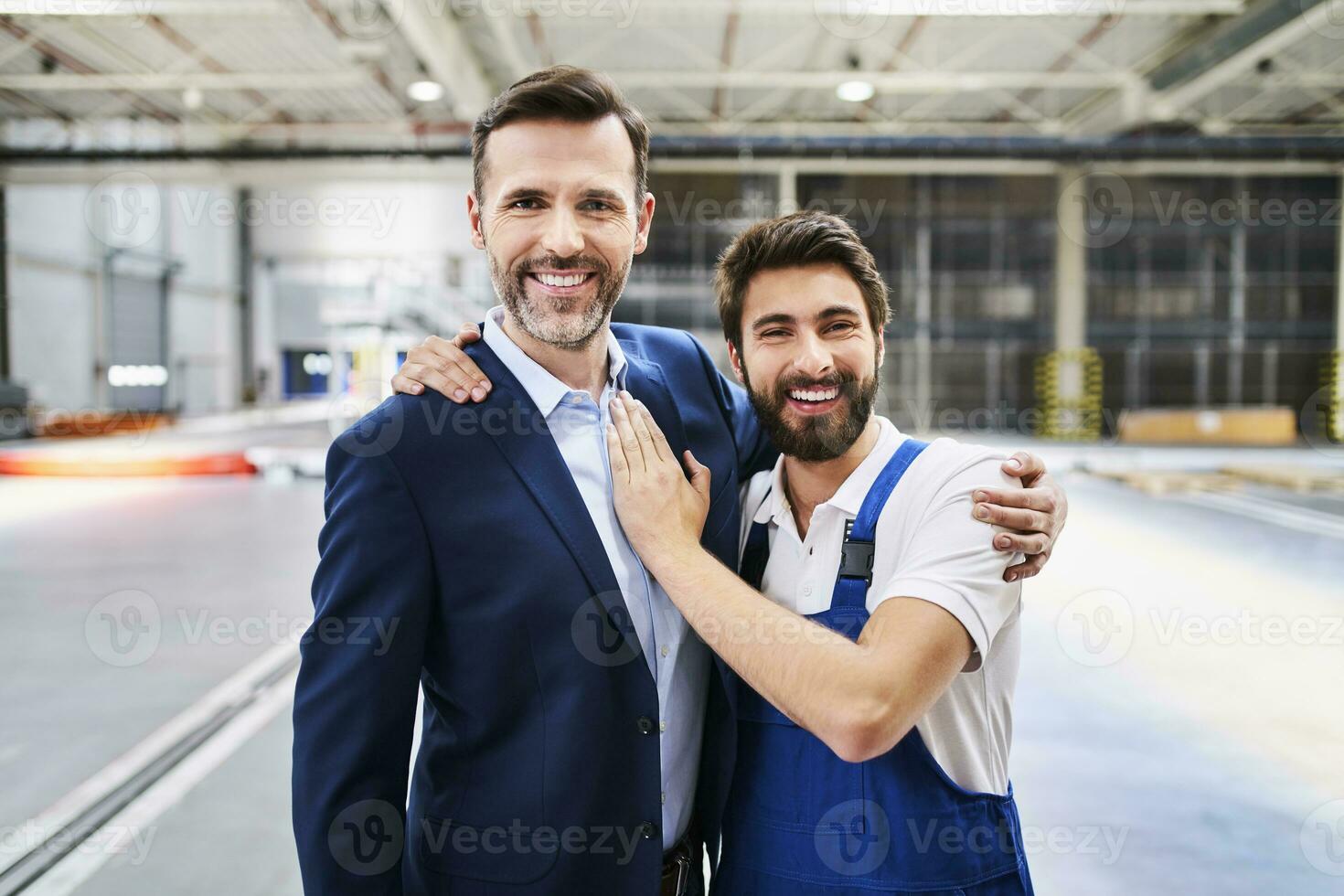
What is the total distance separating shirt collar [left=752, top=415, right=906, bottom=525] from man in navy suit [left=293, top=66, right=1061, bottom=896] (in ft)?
0.87

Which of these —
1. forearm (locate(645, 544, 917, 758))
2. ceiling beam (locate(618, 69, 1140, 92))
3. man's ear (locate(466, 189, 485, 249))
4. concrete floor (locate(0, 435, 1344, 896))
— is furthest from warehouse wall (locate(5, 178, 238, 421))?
forearm (locate(645, 544, 917, 758))

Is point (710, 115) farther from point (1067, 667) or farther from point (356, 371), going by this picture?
point (1067, 667)

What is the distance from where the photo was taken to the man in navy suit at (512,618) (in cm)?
145

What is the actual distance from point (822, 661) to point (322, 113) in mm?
19548

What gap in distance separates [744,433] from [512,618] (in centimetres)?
82

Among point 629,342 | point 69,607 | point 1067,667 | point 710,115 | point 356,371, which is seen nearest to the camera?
point 629,342

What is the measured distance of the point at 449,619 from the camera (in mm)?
1513

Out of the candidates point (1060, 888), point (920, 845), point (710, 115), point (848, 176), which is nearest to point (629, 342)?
point (920, 845)

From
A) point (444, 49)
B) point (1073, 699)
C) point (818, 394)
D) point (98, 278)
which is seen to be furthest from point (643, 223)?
point (98, 278)

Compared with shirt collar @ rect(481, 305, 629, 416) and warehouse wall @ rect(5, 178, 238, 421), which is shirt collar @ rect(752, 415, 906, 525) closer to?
shirt collar @ rect(481, 305, 629, 416)

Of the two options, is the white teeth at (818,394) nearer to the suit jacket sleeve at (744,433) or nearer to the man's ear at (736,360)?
the man's ear at (736,360)

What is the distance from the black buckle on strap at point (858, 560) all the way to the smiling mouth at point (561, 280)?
0.68m

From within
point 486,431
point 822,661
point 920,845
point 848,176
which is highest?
point 848,176

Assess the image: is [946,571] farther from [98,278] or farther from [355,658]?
[98,278]
